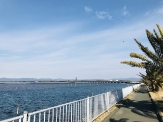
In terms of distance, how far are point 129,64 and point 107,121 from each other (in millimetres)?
6067

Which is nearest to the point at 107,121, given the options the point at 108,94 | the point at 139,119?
the point at 139,119

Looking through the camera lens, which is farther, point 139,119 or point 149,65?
point 149,65

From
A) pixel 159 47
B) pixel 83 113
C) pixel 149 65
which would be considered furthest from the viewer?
pixel 149 65

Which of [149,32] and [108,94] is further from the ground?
[149,32]

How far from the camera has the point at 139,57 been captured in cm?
1317

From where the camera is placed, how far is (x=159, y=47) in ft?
38.5

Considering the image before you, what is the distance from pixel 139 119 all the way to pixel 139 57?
218 inches

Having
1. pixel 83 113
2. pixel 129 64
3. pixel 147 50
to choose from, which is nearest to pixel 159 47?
pixel 147 50

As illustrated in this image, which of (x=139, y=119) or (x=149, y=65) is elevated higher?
(x=149, y=65)

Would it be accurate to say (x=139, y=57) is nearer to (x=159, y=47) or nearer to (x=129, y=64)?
(x=129, y=64)

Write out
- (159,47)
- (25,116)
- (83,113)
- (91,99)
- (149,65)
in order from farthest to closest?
(149,65) < (159,47) < (91,99) < (83,113) < (25,116)

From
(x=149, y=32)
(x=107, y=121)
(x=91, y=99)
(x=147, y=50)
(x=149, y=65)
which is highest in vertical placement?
(x=149, y=32)

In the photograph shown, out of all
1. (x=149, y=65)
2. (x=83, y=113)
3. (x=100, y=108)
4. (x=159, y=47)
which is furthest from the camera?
(x=149, y=65)

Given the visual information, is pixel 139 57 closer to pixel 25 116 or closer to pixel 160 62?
pixel 160 62
